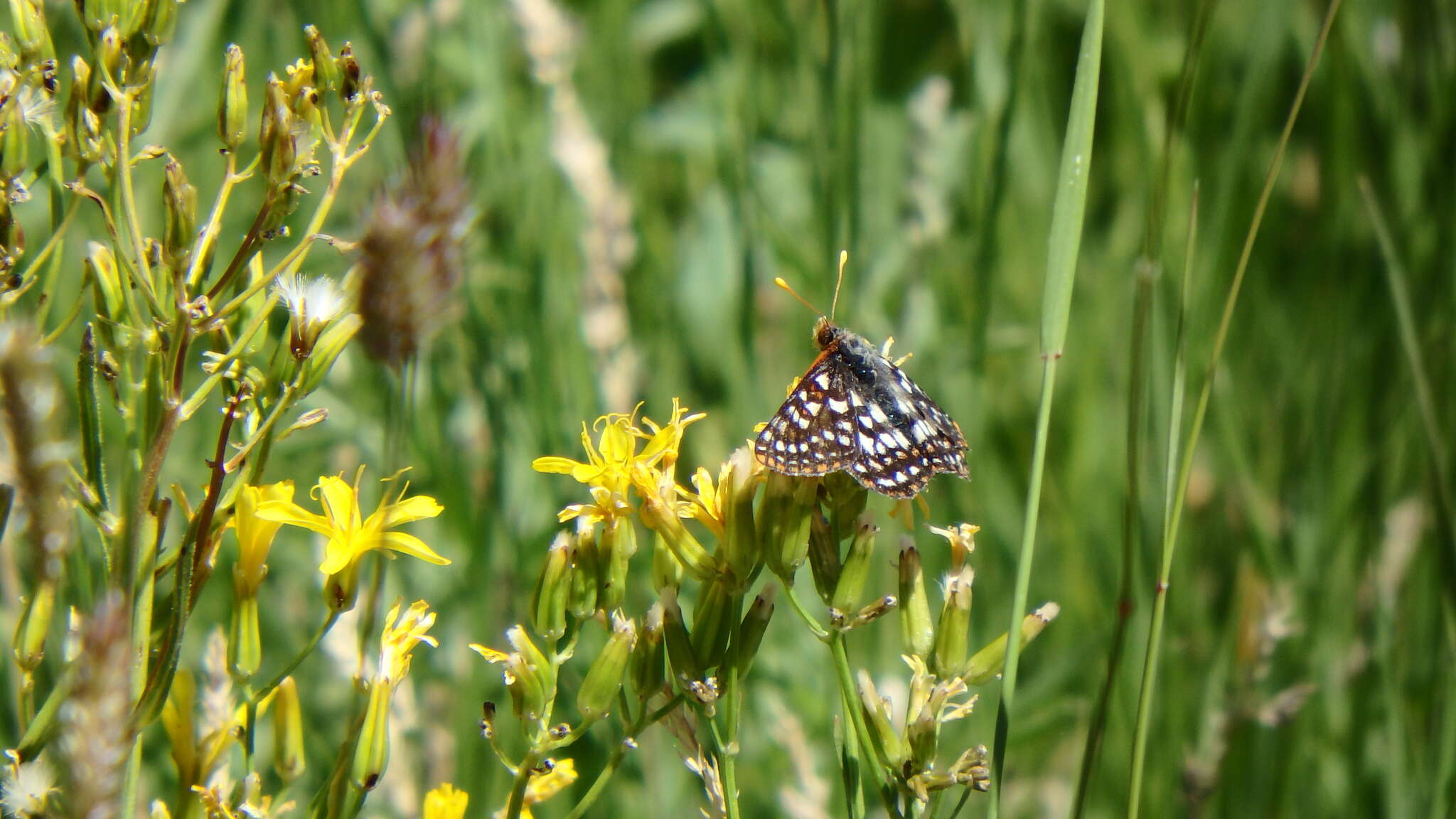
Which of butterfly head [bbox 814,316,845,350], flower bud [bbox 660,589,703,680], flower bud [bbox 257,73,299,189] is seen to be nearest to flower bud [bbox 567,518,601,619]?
flower bud [bbox 660,589,703,680]

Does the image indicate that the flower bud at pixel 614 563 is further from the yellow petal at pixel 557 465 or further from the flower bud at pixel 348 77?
the flower bud at pixel 348 77

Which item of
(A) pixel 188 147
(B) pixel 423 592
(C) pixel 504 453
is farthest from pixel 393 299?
(A) pixel 188 147

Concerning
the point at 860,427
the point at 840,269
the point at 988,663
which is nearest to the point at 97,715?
the point at 988,663

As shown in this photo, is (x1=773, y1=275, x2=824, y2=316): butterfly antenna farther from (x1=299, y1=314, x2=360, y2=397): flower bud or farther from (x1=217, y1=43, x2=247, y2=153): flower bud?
(x1=217, y1=43, x2=247, y2=153): flower bud

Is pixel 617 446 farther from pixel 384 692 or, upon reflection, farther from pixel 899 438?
pixel 899 438

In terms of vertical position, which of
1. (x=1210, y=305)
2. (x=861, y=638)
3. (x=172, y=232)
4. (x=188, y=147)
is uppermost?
(x=1210, y=305)

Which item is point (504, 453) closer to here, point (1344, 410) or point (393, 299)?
point (393, 299)
